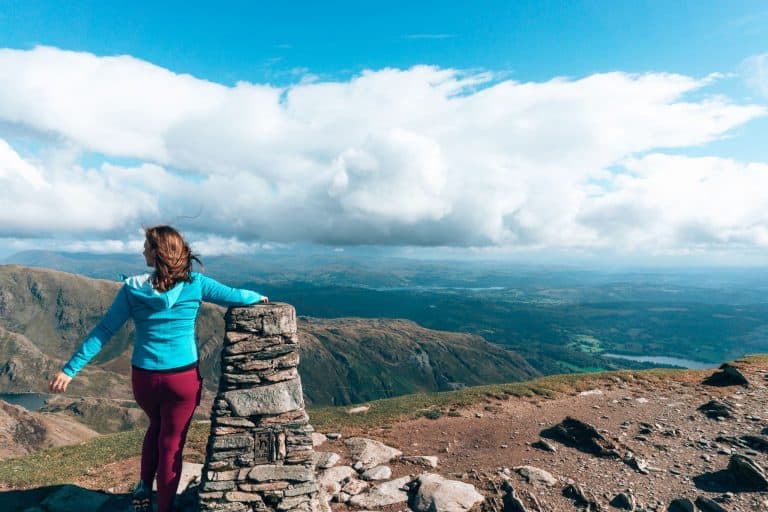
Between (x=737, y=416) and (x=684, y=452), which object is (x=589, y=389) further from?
(x=684, y=452)

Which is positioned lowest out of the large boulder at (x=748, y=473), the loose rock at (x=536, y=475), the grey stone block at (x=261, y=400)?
the loose rock at (x=536, y=475)

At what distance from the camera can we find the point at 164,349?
24.0 feet

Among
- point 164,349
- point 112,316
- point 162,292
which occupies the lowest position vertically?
point 164,349

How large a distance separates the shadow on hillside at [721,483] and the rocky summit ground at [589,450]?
0.10 ft

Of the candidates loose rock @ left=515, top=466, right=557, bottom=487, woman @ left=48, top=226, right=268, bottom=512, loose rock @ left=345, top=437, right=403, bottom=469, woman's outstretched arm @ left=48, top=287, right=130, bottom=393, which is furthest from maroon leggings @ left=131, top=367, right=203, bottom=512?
loose rock @ left=515, top=466, right=557, bottom=487

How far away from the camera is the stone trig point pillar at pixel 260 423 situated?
9.70 meters

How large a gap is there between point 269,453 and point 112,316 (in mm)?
5100

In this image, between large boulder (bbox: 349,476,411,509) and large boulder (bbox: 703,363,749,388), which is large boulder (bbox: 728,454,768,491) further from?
large boulder (bbox: 703,363,749,388)

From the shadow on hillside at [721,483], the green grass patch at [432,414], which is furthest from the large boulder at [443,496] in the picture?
the green grass patch at [432,414]

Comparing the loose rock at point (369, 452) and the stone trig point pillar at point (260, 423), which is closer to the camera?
the stone trig point pillar at point (260, 423)

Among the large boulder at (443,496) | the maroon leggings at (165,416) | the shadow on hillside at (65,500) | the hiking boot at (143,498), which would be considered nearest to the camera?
the maroon leggings at (165,416)

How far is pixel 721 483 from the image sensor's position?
13906 mm

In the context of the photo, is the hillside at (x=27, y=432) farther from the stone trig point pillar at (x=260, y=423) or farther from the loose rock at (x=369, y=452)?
the stone trig point pillar at (x=260, y=423)

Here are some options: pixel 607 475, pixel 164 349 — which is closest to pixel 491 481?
pixel 607 475
